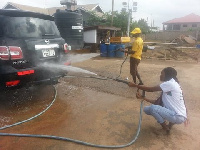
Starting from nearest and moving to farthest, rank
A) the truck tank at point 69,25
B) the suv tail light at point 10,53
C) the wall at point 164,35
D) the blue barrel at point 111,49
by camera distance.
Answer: the suv tail light at point 10,53
the blue barrel at point 111,49
the truck tank at point 69,25
the wall at point 164,35

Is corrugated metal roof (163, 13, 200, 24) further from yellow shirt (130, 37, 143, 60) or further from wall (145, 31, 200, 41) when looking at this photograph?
yellow shirt (130, 37, 143, 60)

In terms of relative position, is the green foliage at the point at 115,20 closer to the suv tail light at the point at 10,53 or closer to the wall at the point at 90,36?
the wall at the point at 90,36

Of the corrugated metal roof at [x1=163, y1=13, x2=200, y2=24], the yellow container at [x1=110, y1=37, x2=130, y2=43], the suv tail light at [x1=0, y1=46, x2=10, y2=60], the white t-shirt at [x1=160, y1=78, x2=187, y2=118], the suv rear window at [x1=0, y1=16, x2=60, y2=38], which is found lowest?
the white t-shirt at [x1=160, y1=78, x2=187, y2=118]

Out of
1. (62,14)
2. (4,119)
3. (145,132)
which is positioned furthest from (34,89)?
(62,14)

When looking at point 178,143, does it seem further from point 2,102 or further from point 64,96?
point 2,102

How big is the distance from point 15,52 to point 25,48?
9.4 inches

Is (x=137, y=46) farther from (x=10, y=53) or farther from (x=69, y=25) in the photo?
(x=69, y=25)

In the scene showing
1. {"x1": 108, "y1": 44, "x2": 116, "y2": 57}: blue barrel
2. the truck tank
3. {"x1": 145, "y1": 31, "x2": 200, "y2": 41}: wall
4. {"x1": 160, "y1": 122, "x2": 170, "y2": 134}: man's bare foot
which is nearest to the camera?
{"x1": 160, "y1": 122, "x2": 170, "y2": 134}: man's bare foot

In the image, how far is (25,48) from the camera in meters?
3.81

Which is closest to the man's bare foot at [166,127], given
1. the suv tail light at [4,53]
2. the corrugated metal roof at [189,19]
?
the suv tail light at [4,53]

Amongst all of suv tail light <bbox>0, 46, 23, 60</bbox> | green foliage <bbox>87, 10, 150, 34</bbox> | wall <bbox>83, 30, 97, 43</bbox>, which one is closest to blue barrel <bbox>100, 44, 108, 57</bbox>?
wall <bbox>83, 30, 97, 43</bbox>

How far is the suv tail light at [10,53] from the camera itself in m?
3.49

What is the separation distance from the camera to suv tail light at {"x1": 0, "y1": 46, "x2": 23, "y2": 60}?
3.49 metres

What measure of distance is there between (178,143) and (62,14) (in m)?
12.6
